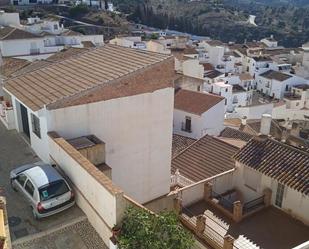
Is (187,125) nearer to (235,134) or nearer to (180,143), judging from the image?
(180,143)

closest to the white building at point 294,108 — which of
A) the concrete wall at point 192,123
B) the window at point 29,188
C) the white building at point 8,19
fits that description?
the concrete wall at point 192,123

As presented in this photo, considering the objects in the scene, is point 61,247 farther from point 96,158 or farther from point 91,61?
point 91,61

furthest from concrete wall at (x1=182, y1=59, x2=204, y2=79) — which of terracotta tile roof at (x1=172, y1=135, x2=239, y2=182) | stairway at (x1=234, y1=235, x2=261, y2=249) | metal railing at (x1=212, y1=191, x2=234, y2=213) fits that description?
stairway at (x1=234, y1=235, x2=261, y2=249)

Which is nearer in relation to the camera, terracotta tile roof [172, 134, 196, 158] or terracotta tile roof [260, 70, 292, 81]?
terracotta tile roof [172, 134, 196, 158]

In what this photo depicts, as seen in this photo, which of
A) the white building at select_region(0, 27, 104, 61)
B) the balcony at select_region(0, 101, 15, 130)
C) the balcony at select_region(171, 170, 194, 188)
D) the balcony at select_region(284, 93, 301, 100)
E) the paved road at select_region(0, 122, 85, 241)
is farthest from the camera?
the balcony at select_region(284, 93, 301, 100)

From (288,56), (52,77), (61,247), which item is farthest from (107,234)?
(288,56)

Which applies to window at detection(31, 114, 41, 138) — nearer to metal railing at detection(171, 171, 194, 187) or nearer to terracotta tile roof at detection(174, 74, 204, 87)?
metal railing at detection(171, 171, 194, 187)
